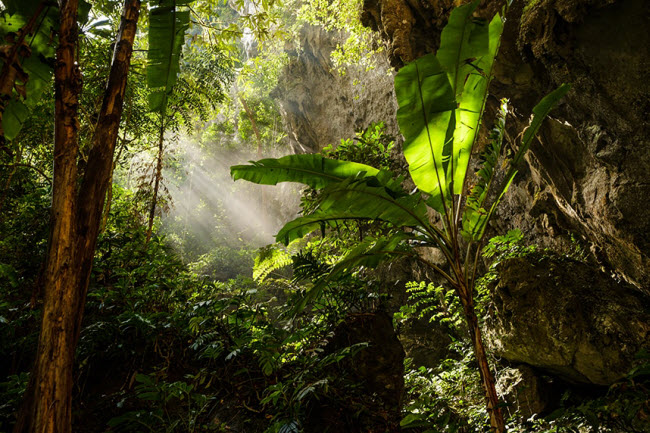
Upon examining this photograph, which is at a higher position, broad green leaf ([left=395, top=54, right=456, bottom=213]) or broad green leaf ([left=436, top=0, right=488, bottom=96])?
broad green leaf ([left=436, top=0, right=488, bottom=96])

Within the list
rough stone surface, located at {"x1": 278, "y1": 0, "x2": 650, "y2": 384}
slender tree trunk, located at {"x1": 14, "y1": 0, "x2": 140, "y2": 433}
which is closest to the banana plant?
slender tree trunk, located at {"x1": 14, "y1": 0, "x2": 140, "y2": 433}

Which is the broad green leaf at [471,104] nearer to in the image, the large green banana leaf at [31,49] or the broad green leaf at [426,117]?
the broad green leaf at [426,117]

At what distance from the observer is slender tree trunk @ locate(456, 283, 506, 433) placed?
1.67 metres

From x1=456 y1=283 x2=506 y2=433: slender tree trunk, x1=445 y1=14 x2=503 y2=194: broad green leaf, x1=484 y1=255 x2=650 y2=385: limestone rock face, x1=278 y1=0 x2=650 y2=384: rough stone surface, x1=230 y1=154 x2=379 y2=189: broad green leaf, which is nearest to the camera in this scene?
x1=456 y1=283 x2=506 y2=433: slender tree trunk

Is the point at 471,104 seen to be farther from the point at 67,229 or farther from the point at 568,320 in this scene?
the point at 568,320

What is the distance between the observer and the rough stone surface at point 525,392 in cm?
366

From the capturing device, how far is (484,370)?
176cm

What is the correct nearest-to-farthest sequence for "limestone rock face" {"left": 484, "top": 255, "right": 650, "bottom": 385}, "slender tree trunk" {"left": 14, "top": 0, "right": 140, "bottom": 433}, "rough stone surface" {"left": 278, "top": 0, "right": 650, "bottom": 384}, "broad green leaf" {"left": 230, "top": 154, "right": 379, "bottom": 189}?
"slender tree trunk" {"left": 14, "top": 0, "right": 140, "bottom": 433}
"broad green leaf" {"left": 230, "top": 154, "right": 379, "bottom": 189}
"limestone rock face" {"left": 484, "top": 255, "right": 650, "bottom": 385}
"rough stone surface" {"left": 278, "top": 0, "right": 650, "bottom": 384}

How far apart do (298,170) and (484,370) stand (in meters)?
1.67

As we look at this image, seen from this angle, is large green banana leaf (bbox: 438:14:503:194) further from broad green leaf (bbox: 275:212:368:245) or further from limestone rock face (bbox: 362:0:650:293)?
limestone rock face (bbox: 362:0:650:293)

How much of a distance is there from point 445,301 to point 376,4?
4.82 m

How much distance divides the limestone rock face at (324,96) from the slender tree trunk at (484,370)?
23.9 feet

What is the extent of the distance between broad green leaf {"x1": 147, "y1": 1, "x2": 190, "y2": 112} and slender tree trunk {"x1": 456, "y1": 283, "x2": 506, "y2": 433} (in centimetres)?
254

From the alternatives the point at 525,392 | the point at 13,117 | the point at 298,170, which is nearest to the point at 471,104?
the point at 298,170
